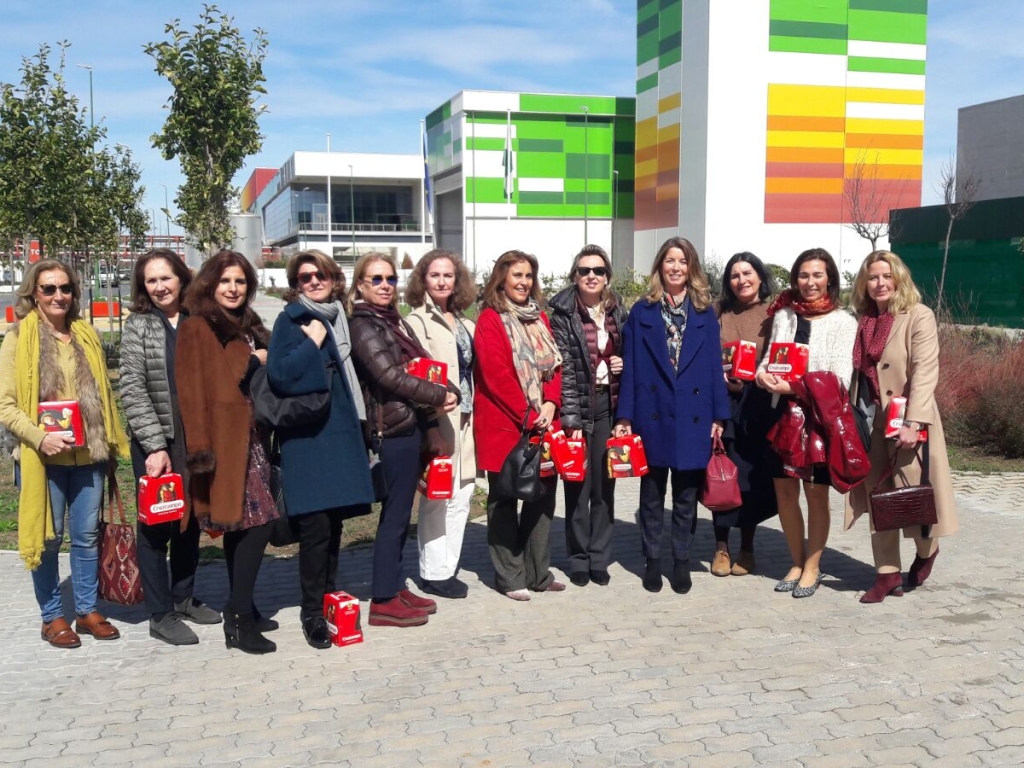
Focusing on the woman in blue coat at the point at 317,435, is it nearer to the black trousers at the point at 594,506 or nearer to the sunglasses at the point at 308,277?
Result: the sunglasses at the point at 308,277

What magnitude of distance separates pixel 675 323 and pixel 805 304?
0.75 metres

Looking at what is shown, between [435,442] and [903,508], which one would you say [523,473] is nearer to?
[435,442]

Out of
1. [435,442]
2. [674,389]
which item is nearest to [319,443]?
[435,442]

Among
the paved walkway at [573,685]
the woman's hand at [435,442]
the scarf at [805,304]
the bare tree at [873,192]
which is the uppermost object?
the bare tree at [873,192]

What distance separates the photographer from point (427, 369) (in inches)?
193

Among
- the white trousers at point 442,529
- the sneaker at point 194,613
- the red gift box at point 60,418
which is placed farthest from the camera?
the white trousers at point 442,529

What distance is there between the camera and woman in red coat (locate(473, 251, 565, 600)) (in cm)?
530

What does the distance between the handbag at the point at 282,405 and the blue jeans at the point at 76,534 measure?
1.05 metres

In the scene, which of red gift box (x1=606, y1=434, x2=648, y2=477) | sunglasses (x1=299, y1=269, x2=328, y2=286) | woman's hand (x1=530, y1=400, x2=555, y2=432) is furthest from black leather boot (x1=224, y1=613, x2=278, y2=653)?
red gift box (x1=606, y1=434, x2=648, y2=477)

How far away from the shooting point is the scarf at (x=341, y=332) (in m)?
4.64

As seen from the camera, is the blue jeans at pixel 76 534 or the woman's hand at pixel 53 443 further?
the blue jeans at pixel 76 534

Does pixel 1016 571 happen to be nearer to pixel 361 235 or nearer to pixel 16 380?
pixel 16 380

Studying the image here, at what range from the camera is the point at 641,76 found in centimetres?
4731

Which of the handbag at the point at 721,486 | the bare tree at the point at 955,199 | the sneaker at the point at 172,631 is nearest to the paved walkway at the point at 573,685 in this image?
the sneaker at the point at 172,631
